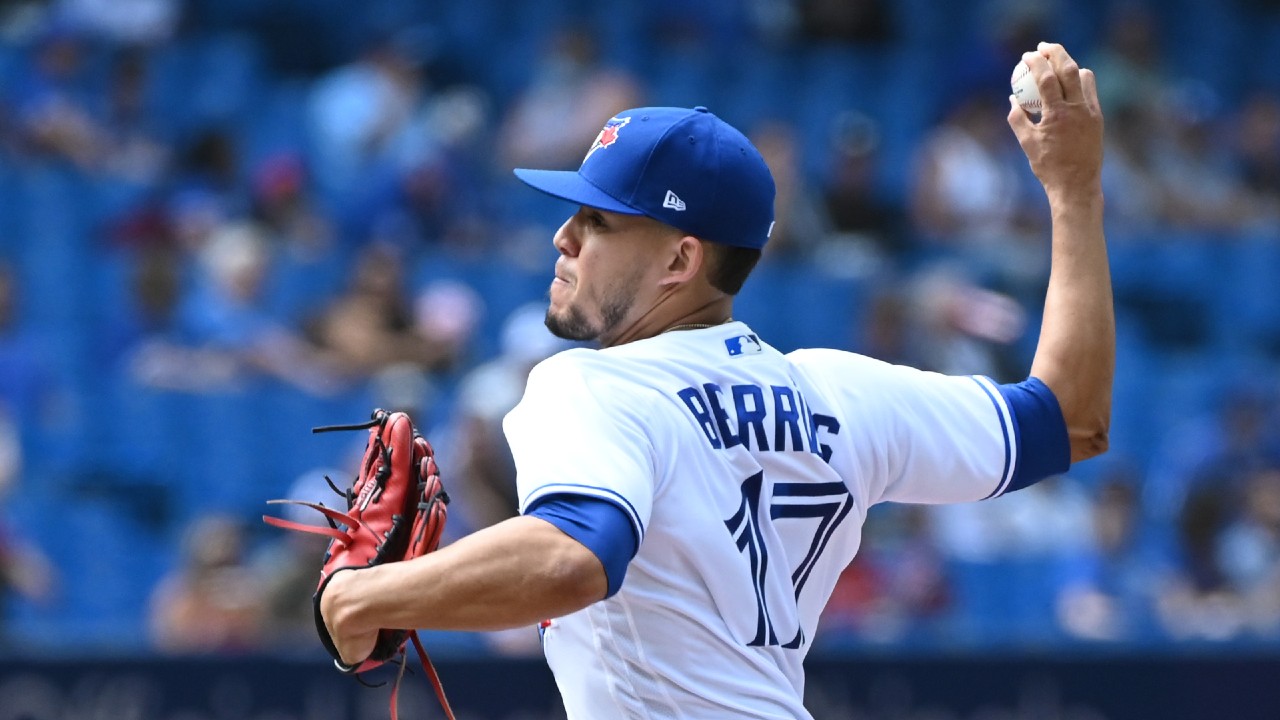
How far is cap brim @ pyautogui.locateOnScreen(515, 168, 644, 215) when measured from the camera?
2.50 m

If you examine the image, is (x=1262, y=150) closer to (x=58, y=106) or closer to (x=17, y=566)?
(x=58, y=106)

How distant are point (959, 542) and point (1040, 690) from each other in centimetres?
151

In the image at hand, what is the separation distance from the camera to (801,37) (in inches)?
433

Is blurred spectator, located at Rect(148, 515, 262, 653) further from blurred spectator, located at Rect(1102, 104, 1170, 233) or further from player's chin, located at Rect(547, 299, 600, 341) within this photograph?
blurred spectator, located at Rect(1102, 104, 1170, 233)

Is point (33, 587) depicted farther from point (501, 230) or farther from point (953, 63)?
point (953, 63)

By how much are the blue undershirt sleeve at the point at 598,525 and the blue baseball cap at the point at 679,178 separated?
50 centimetres

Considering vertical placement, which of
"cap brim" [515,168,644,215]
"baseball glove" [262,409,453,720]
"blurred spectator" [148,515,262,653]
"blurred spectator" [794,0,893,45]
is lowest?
"blurred spectator" [148,515,262,653]

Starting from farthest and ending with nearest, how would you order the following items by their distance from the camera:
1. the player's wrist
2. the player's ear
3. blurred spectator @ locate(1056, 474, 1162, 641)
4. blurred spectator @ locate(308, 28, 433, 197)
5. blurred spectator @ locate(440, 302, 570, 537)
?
blurred spectator @ locate(308, 28, 433, 197) < blurred spectator @ locate(1056, 474, 1162, 641) < blurred spectator @ locate(440, 302, 570, 537) < the player's wrist < the player's ear

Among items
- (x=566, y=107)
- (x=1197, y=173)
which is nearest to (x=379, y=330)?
(x=566, y=107)

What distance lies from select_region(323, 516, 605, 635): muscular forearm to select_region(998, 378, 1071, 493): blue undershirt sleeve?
888 millimetres

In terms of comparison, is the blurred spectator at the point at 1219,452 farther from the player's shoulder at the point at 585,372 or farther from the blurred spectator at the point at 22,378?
the player's shoulder at the point at 585,372

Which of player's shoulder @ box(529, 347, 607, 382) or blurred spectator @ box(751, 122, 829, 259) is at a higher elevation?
player's shoulder @ box(529, 347, 607, 382)

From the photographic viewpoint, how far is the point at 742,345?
2578 mm

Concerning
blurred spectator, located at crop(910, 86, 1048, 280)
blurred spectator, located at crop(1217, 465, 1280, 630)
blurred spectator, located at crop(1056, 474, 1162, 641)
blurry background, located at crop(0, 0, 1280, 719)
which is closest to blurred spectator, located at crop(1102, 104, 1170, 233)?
blurry background, located at crop(0, 0, 1280, 719)
